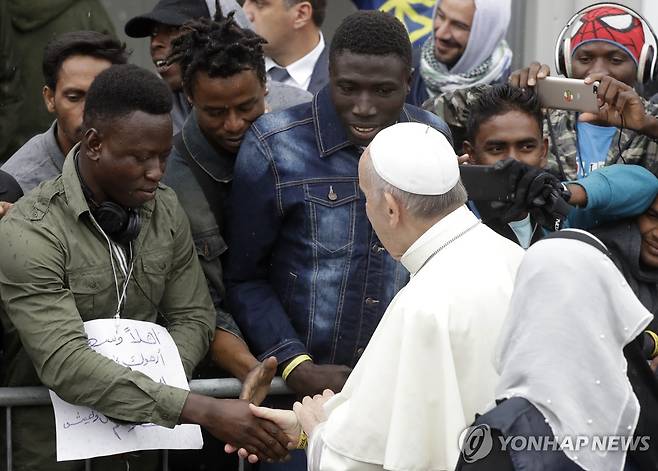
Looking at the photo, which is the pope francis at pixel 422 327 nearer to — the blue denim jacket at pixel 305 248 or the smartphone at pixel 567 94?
the blue denim jacket at pixel 305 248

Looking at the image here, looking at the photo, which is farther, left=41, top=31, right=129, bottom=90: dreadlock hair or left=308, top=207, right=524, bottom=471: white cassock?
left=41, top=31, right=129, bottom=90: dreadlock hair

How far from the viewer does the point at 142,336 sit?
14.9 feet

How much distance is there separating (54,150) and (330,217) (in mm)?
1105

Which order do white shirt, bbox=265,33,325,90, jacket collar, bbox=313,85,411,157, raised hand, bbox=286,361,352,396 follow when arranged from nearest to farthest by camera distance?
raised hand, bbox=286,361,352,396 → jacket collar, bbox=313,85,411,157 → white shirt, bbox=265,33,325,90

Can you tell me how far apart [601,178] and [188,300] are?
170 cm

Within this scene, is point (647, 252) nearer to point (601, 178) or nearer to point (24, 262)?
point (601, 178)

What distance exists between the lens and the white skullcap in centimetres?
391

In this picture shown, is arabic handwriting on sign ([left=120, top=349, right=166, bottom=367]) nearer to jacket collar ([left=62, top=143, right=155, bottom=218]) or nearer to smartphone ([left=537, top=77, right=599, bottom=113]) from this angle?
jacket collar ([left=62, top=143, right=155, bottom=218])

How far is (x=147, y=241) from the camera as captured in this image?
4.61m

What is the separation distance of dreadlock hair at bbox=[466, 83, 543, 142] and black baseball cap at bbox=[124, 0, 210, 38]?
51.6 inches

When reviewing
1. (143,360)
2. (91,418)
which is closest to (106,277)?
(143,360)

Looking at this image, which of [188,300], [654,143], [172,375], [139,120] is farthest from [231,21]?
[654,143]

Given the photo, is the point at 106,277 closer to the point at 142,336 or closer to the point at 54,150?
the point at 142,336

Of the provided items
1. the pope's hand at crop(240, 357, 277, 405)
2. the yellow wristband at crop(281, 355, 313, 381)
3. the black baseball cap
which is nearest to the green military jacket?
the pope's hand at crop(240, 357, 277, 405)
